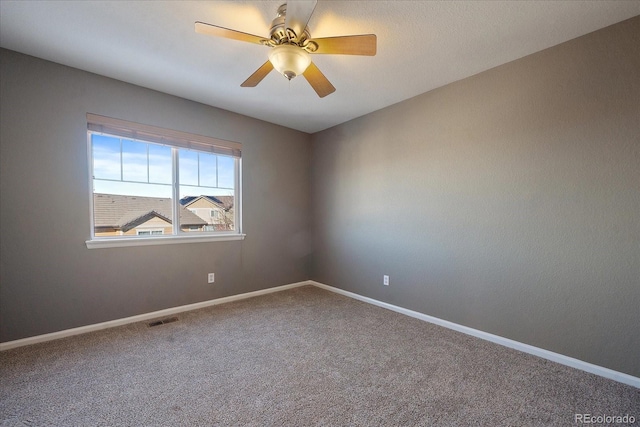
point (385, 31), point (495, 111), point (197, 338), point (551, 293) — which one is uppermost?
point (385, 31)

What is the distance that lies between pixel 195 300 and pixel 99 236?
119 cm

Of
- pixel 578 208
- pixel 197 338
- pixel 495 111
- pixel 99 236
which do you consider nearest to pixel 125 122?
pixel 99 236

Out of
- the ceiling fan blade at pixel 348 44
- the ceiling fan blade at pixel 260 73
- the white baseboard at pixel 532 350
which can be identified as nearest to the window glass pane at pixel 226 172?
the ceiling fan blade at pixel 260 73

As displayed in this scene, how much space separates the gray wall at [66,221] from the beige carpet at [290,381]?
331 mm

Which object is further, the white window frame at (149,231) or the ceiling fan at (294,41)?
the white window frame at (149,231)

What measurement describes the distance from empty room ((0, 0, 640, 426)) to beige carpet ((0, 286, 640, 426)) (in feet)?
0.06

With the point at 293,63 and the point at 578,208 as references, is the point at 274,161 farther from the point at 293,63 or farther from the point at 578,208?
the point at 578,208

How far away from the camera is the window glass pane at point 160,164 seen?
2.94 meters

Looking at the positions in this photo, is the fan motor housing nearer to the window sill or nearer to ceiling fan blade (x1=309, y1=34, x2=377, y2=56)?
ceiling fan blade (x1=309, y1=34, x2=377, y2=56)

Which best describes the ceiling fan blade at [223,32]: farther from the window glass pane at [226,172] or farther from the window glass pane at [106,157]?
the window glass pane at [226,172]

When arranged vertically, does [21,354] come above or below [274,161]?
below

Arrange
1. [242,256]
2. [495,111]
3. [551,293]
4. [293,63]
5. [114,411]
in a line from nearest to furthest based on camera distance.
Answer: [114,411] < [293,63] < [551,293] < [495,111] < [242,256]

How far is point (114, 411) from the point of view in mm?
1538

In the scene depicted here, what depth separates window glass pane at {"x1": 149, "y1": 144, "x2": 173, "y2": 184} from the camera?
2.94 meters
